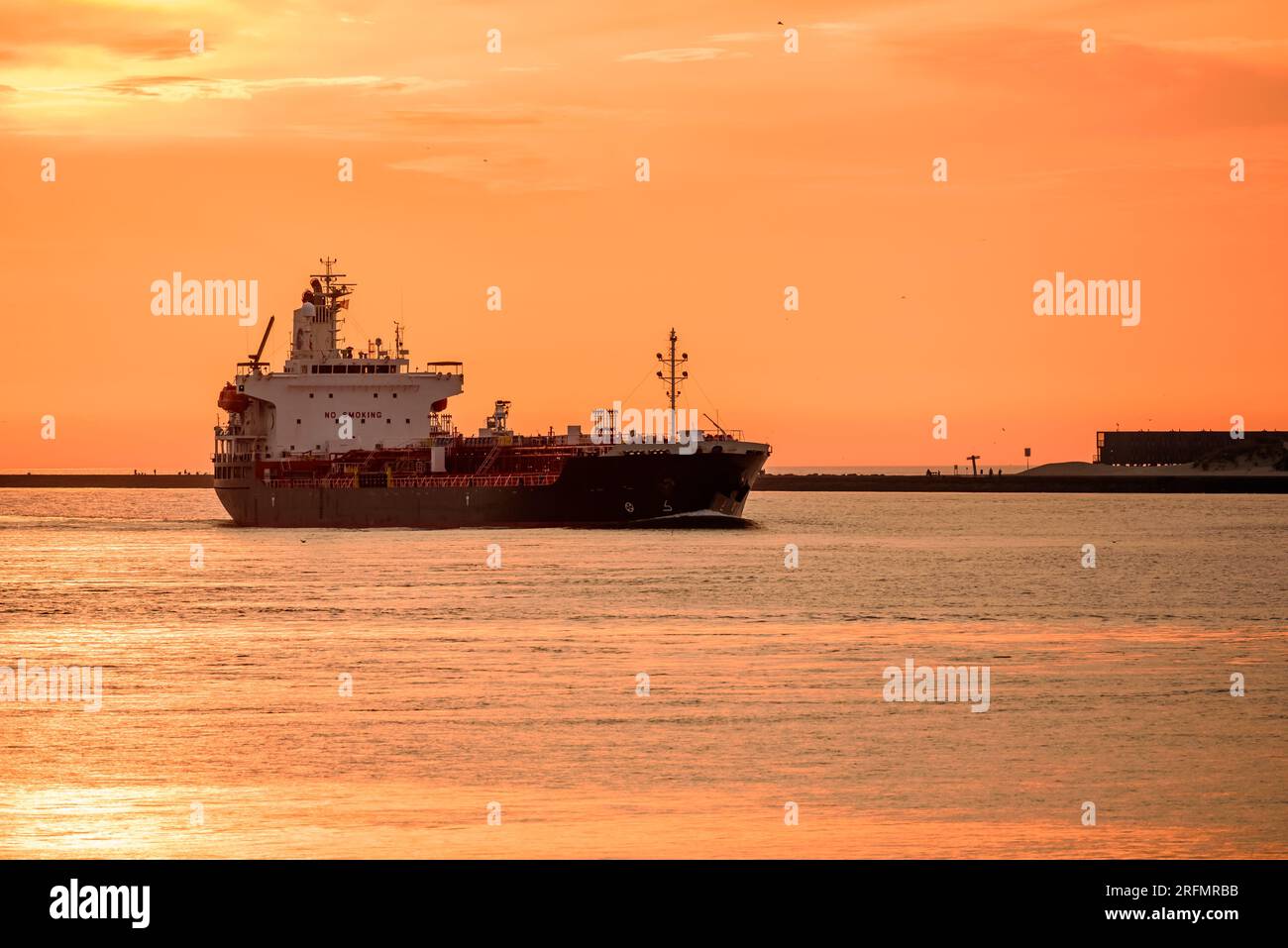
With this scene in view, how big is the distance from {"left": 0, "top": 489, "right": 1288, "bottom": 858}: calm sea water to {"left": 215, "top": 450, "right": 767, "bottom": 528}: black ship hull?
2129cm

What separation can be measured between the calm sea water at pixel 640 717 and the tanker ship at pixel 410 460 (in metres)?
22.8

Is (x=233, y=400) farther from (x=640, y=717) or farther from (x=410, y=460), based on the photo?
(x=640, y=717)

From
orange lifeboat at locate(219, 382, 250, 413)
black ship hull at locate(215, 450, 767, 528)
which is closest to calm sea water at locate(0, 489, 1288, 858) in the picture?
black ship hull at locate(215, 450, 767, 528)

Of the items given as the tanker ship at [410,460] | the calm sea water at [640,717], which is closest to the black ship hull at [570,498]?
the tanker ship at [410,460]

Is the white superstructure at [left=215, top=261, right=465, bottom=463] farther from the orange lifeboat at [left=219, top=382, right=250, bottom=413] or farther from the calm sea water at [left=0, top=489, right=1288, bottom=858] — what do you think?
the calm sea water at [left=0, top=489, right=1288, bottom=858]

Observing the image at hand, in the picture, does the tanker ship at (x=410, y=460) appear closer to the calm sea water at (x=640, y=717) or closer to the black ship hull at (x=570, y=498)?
the black ship hull at (x=570, y=498)

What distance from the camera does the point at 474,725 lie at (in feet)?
76.0

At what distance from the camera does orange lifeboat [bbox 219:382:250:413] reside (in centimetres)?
9594

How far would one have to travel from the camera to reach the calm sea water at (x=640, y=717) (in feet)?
54.9
